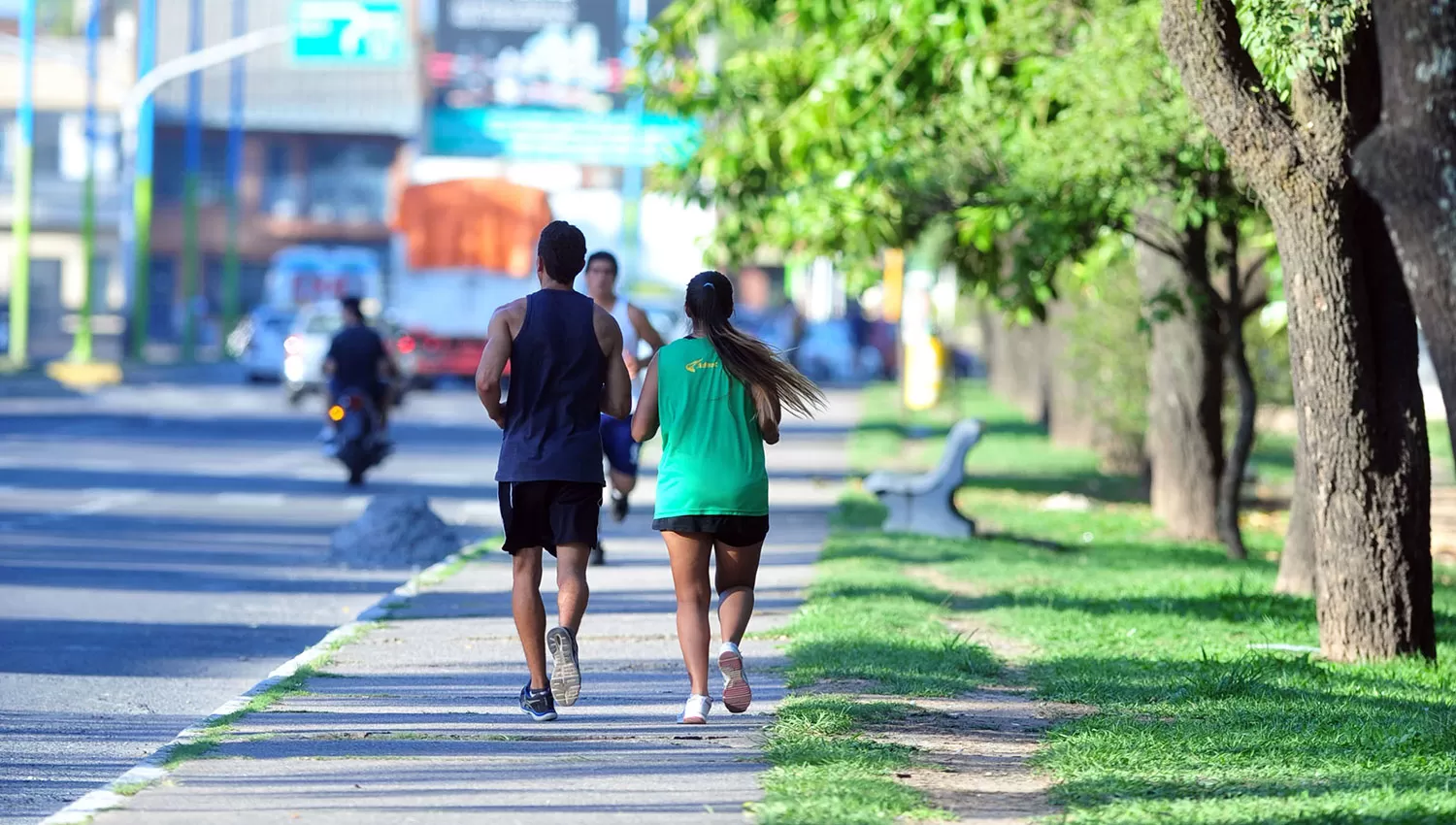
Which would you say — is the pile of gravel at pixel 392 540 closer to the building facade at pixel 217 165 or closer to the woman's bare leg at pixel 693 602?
the woman's bare leg at pixel 693 602

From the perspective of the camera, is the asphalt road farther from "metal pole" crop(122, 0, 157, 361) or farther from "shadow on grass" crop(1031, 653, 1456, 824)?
"metal pole" crop(122, 0, 157, 361)

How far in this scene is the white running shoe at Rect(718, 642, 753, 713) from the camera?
8.09 meters

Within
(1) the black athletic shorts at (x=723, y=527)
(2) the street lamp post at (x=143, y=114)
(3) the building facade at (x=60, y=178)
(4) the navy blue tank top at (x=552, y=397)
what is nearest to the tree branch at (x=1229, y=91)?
(1) the black athletic shorts at (x=723, y=527)

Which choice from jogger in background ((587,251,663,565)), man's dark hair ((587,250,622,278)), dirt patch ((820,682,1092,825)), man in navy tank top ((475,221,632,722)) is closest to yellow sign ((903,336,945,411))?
jogger in background ((587,251,663,565))

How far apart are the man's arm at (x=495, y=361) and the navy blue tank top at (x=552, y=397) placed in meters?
0.04

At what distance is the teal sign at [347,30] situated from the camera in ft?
142

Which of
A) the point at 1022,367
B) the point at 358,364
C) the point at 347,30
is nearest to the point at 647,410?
the point at 358,364

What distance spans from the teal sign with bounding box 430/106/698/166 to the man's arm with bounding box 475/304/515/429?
53.1 meters

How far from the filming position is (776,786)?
7023 millimetres

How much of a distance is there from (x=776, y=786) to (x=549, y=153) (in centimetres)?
5583

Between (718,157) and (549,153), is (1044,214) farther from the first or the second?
(549,153)

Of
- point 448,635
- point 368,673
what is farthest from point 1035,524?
point 368,673

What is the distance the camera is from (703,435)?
827 cm

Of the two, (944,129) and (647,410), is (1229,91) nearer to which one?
(647,410)
